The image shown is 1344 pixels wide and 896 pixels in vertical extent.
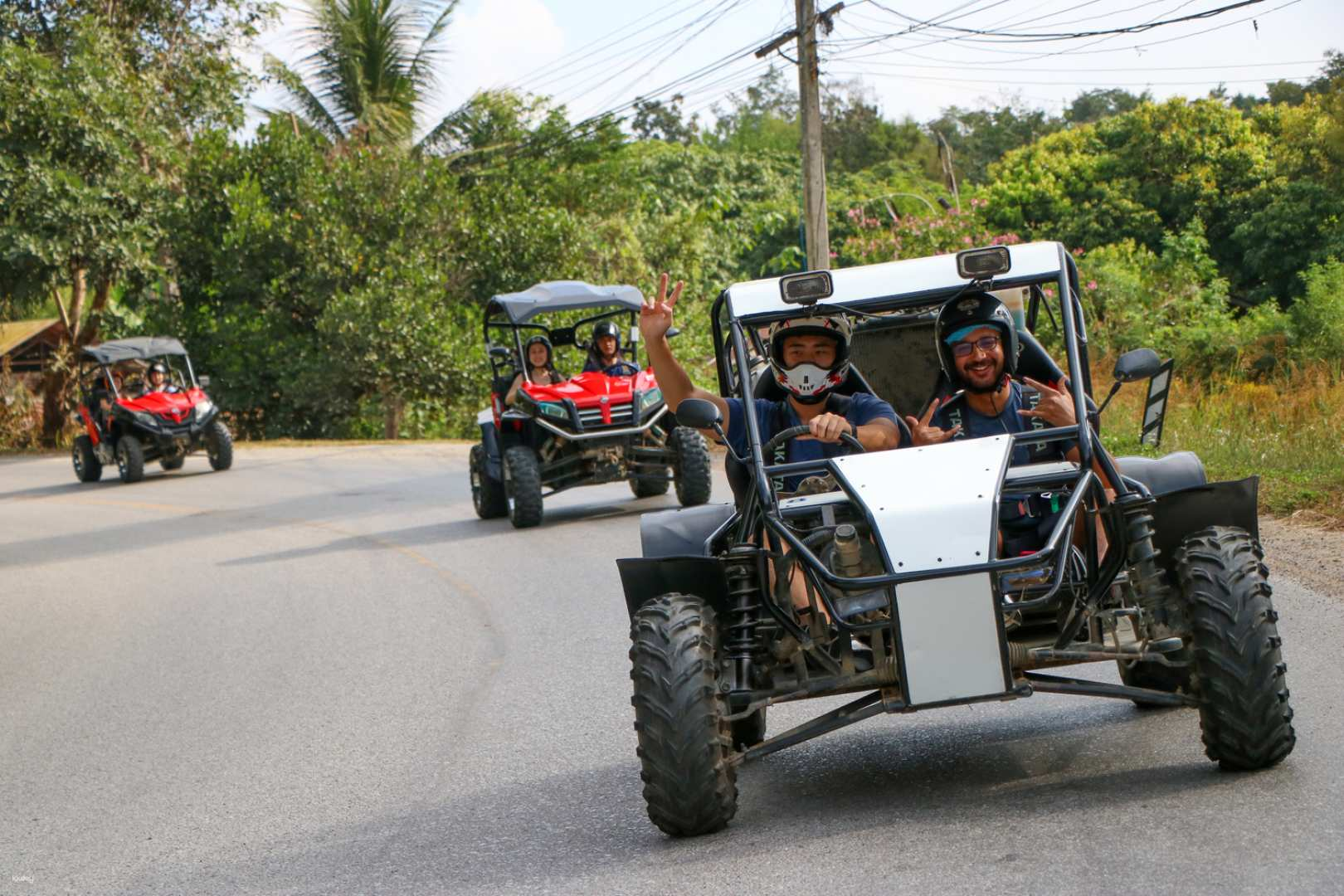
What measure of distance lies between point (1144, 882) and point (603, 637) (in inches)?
232

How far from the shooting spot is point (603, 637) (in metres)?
10.2

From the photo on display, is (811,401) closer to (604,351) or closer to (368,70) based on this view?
(604,351)

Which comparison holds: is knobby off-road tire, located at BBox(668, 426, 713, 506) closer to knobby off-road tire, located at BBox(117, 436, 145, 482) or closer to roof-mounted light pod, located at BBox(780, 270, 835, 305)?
roof-mounted light pod, located at BBox(780, 270, 835, 305)

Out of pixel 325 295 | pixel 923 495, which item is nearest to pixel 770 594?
pixel 923 495

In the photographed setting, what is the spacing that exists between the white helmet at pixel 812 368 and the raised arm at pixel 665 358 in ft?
0.96

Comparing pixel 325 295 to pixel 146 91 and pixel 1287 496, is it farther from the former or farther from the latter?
pixel 1287 496

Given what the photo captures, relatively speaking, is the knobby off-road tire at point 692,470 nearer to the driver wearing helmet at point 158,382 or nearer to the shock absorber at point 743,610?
the shock absorber at point 743,610

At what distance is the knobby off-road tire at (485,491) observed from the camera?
17.2 m

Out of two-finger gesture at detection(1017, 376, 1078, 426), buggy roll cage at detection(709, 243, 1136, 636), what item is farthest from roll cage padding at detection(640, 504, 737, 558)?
two-finger gesture at detection(1017, 376, 1078, 426)

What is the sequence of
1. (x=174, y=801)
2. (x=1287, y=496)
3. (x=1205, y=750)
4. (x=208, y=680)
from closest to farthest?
(x=1205, y=750) → (x=174, y=801) → (x=208, y=680) → (x=1287, y=496)

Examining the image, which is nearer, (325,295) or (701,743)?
(701,743)

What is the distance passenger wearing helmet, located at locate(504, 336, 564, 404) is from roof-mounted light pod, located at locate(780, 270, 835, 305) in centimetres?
1023

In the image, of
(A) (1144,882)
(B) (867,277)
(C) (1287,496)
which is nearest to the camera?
(A) (1144,882)

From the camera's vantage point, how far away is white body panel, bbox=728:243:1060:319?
21.4 ft
